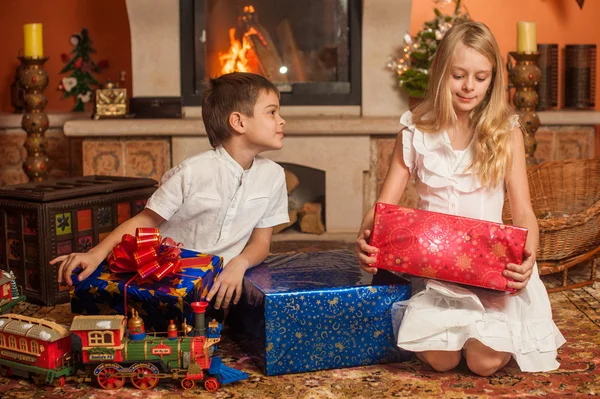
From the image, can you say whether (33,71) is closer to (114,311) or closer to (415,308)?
(114,311)

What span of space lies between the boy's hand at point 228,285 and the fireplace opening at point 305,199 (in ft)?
5.64

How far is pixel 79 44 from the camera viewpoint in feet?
14.4

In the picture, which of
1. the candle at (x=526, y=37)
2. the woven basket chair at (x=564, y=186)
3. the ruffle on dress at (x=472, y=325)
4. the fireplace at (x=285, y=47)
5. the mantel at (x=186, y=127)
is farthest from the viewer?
the fireplace at (x=285, y=47)

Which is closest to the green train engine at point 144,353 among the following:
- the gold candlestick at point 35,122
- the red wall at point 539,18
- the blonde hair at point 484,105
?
the blonde hair at point 484,105

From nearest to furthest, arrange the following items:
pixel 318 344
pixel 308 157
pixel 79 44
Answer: pixel 318 344
pixel 308 157
pixel 79 44

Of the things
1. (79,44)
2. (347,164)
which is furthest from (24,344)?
(79,44)

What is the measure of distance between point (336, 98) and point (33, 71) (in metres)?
1.40

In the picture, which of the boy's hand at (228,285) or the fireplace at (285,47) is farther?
the fireplace at (285,47)

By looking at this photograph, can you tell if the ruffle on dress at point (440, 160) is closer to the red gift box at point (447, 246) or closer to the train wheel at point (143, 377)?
the red gift box at point (447, 246)

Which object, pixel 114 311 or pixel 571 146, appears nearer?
pixel 114 311

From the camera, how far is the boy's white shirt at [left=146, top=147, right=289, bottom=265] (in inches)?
96.1

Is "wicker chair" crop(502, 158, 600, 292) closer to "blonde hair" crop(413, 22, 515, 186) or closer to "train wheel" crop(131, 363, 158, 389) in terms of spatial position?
"blonde hair" crop(413, 22, 515, 186)

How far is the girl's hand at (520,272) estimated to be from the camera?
2080mm

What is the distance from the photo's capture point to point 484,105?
7.64 ft
